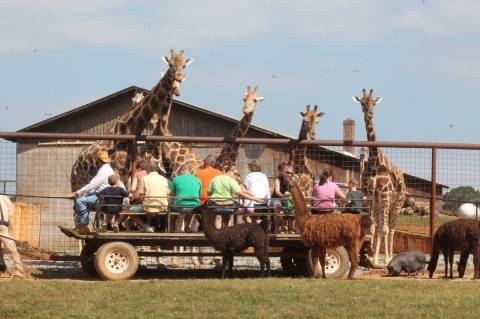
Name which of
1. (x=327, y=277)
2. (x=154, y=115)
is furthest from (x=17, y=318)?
(x=154, y=115)

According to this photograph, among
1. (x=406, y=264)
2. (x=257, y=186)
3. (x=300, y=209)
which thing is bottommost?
(x=406, y=264)

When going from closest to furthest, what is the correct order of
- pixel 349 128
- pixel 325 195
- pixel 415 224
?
pixel 325 195 → pixel 415 224 → pixel 349 128

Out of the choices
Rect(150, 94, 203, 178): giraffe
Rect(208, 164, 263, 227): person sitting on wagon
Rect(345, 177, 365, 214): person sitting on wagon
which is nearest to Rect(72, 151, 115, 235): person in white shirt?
Rect(208, 164, 263, 227): person sitting on wagon

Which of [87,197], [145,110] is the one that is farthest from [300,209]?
[145,110]

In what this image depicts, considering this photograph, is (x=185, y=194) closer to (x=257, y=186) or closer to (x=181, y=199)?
(x=181, y=199)

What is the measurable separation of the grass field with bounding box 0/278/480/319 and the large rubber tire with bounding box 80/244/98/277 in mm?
1914

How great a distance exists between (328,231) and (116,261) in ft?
11.2

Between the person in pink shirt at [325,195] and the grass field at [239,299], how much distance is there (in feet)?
7.05

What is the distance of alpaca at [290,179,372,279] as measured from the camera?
627 inches

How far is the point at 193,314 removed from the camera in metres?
12.1

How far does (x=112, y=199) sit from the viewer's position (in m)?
16.5

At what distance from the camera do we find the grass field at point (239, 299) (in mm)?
12211

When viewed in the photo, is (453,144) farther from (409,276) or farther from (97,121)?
(97,121)

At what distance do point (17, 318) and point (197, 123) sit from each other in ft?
75.5
